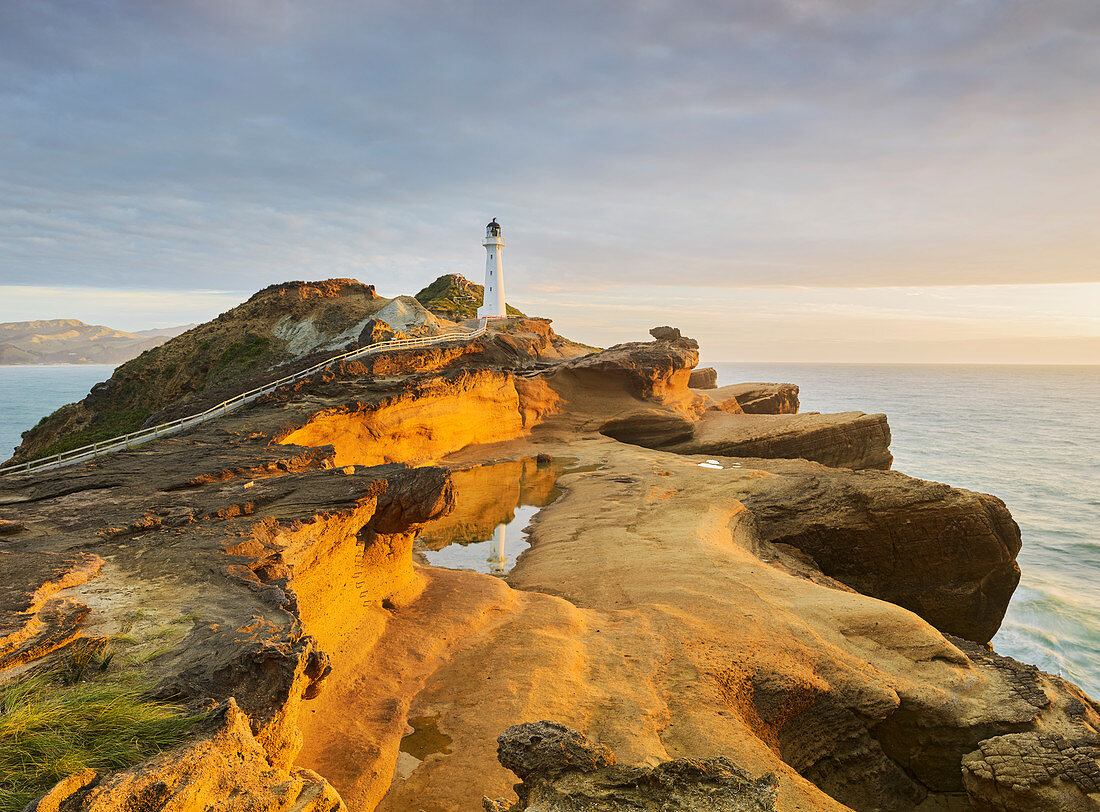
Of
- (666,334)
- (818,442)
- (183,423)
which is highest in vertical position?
(666,334)

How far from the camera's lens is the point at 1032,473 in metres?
41.4

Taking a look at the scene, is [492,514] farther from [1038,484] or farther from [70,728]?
[1038,484]

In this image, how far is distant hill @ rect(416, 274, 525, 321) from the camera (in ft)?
221

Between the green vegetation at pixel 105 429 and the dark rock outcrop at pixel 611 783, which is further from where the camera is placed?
the green vegetation at pixel 105 429

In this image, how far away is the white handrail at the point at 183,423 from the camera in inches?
627

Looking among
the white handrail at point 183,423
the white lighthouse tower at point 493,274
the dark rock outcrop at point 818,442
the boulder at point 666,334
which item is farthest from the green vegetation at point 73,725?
the white lighthouse tower at point 493,274

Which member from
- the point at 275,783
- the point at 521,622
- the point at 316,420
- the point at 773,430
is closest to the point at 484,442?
the point at 316,420

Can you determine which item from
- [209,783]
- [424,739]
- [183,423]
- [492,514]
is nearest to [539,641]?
[424,739]

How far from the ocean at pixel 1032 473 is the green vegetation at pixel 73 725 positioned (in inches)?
870

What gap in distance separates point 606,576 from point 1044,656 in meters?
15.4

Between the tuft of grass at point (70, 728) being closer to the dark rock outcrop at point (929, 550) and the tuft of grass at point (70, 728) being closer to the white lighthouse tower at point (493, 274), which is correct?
the dark rock outcrop at point (929, 550)

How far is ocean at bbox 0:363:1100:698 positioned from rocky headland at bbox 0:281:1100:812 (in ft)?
25.2

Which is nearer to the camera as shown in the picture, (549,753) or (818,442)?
(549,753)

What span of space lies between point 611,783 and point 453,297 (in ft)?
233
